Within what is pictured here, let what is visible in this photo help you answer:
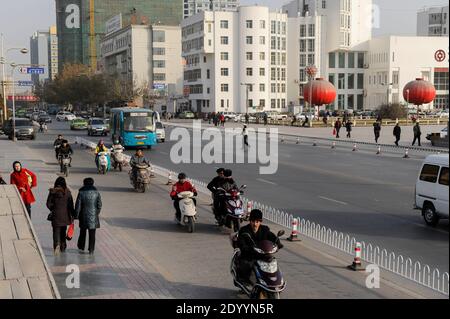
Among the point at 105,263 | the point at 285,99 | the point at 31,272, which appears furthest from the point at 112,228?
the point at 285,99

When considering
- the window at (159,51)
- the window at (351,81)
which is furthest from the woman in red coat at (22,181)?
the window at (159,51)

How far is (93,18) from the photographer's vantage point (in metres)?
159

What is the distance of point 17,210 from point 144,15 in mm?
144981

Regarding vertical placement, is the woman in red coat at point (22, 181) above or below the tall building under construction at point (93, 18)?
below

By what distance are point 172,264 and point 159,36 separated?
110m

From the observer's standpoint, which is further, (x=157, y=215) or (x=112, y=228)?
(x=157, y=215)

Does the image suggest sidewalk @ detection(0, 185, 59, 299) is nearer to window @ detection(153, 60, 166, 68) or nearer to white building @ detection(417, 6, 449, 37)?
window @ detection(153, 60, 166, 68)

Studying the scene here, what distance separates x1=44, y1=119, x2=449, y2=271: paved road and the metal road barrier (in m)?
0.38

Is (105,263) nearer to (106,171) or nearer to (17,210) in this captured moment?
(17,210)

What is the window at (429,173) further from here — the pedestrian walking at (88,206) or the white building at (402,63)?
the white building at (402,63)

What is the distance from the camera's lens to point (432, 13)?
150m

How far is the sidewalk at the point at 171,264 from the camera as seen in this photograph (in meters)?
9.10

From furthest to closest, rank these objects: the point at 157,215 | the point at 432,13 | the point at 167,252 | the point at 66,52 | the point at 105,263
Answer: the point at 66,52
the point at 432,13
the point at 157,215
the point at 167,252
the point at 105,263

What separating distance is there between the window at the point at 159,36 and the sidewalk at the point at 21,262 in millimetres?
105910
